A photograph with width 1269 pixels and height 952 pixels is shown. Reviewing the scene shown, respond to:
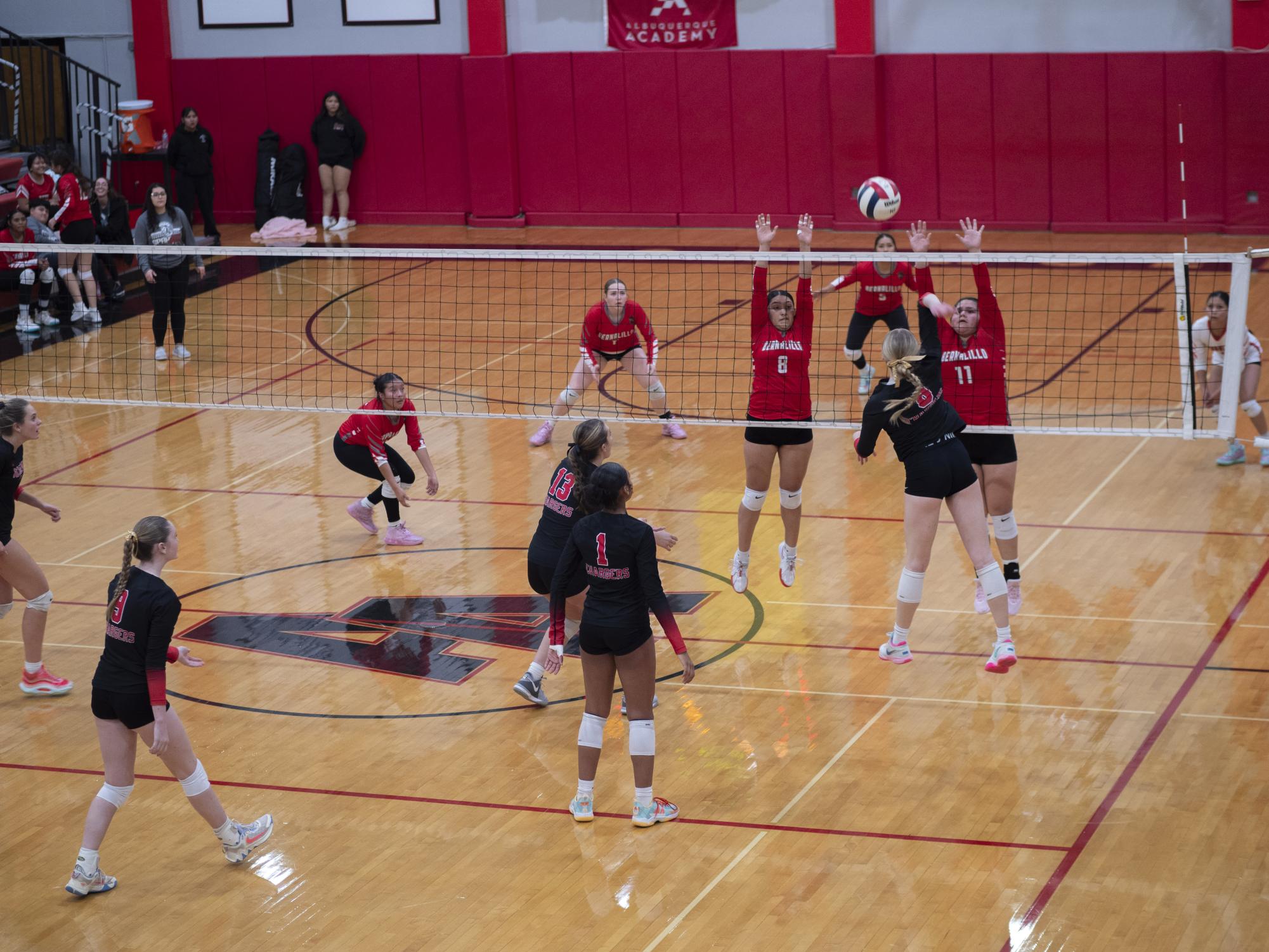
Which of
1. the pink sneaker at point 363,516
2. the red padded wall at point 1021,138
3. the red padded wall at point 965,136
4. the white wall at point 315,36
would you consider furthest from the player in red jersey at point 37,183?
the red padded wall at point 1021,138

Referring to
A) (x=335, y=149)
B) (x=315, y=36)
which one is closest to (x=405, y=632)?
(x=335, y=149)

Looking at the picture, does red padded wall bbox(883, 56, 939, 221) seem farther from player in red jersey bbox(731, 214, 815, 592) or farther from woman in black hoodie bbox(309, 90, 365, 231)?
player in red jersey bbox(731, 214, 815, 592)

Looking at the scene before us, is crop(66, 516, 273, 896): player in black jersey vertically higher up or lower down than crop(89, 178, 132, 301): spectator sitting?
lower down

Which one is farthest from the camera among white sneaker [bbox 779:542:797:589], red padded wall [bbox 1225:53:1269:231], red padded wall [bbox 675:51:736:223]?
red padded wall [bbox 675:51:736:223]

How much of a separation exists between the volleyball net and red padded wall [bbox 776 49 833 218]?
6.09 ft

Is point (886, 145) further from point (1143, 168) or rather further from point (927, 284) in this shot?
point (927, 284)

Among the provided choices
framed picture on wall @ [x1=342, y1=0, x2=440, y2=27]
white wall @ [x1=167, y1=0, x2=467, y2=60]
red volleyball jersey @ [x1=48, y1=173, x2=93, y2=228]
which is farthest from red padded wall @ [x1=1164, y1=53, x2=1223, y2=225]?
red volleyball jersey @ [x1=48, y1=173, x2=93, y2=228]

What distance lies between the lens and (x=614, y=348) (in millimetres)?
12711

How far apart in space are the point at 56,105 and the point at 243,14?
126 inches

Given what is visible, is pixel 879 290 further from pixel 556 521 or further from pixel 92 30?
pixel 92 30

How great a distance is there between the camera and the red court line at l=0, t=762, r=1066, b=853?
696cm

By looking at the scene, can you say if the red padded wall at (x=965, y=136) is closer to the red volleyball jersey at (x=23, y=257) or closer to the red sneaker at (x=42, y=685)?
the red volleyball jersey at (x=23, y=257)

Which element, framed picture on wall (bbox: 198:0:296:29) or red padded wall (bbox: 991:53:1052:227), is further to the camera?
framed picture on wall (bbox: 198:0:296:29)

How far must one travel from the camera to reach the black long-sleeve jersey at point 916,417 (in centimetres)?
793
